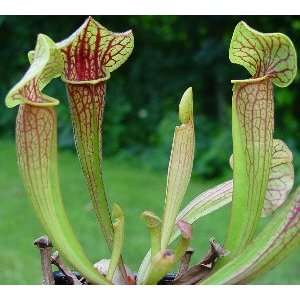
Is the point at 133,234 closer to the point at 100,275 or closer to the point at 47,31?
the point at 47,31

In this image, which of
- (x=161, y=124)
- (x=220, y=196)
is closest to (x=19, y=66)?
(x=161, y=124)

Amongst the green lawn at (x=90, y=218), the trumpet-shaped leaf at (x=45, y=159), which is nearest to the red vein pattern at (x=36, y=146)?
the trumpet-shaped leaf at (x=45, y=159)

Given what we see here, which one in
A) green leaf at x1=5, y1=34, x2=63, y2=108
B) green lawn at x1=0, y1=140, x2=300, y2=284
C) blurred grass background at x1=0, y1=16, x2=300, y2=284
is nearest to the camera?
green leaf at x1=5, y1=34, x2=63, y2=108

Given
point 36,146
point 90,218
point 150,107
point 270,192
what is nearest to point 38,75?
point 36,146

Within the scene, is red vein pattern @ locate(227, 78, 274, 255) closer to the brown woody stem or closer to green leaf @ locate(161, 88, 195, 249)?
green leaf @ locate(161, 88, 195, 249)

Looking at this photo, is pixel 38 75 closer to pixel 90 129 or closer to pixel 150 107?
pixel 90 129

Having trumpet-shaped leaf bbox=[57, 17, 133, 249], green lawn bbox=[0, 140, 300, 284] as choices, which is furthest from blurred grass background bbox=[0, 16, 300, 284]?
trumpet-shaped leaf bbox=[57, 17, 133, 249]
